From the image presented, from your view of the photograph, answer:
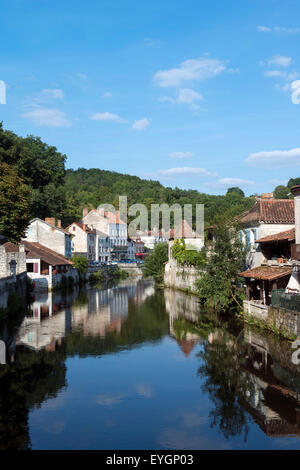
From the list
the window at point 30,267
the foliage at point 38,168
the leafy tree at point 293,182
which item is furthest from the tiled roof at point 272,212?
the leafy tree at point 293,182

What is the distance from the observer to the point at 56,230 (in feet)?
199

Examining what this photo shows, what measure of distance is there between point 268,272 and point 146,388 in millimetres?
13342

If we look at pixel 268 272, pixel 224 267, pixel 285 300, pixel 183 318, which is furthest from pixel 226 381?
pixel 183 318

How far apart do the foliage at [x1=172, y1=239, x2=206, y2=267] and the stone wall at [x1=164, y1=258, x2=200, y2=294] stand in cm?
75

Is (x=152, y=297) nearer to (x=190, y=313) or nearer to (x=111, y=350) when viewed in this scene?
(x=190, y=313)

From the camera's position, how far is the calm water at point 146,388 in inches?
493

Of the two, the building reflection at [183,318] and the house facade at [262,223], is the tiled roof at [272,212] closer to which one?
the house facade at [262,223]

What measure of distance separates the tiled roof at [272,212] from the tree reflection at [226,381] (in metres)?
9.48

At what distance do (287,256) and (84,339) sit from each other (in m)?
13.8

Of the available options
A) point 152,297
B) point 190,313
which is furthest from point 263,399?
point 152,297

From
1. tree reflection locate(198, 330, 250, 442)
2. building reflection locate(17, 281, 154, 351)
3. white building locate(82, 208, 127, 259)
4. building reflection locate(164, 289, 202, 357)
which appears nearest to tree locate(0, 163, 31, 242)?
building reflection locate(17, 281, 154, 351)

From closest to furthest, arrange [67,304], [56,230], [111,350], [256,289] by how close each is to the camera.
→ [111,350]
[256,289]
[67,304]
[56,230]

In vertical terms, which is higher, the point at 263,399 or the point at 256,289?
the point at 256,289

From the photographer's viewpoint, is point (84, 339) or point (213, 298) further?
point (213, 298)
